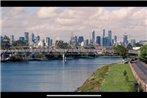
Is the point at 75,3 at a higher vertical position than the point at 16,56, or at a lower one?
higher

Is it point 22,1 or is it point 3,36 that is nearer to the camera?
point 22,1

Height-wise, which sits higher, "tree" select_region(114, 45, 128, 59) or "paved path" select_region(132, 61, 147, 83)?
"tree" select_region(114, 45, 128, 59)

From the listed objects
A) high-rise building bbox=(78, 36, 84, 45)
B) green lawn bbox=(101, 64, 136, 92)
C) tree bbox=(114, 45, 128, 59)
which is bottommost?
green lawn bbox=(101, 64, 136, 92)

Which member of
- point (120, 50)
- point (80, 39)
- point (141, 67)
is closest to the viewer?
point (80, 39)

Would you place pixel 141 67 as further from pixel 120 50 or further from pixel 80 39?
pixel 80 39

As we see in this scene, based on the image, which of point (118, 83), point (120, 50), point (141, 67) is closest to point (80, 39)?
point (120, 50)

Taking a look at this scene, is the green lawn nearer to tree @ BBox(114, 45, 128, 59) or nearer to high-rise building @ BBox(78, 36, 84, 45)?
tree @ BBox(114, 45, 128, 59)

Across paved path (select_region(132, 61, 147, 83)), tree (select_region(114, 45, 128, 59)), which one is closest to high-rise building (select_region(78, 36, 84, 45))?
tree (select_region(114, 45, 128, 59))

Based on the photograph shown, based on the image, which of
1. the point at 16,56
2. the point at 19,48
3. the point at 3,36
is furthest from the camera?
the point at 16,56
